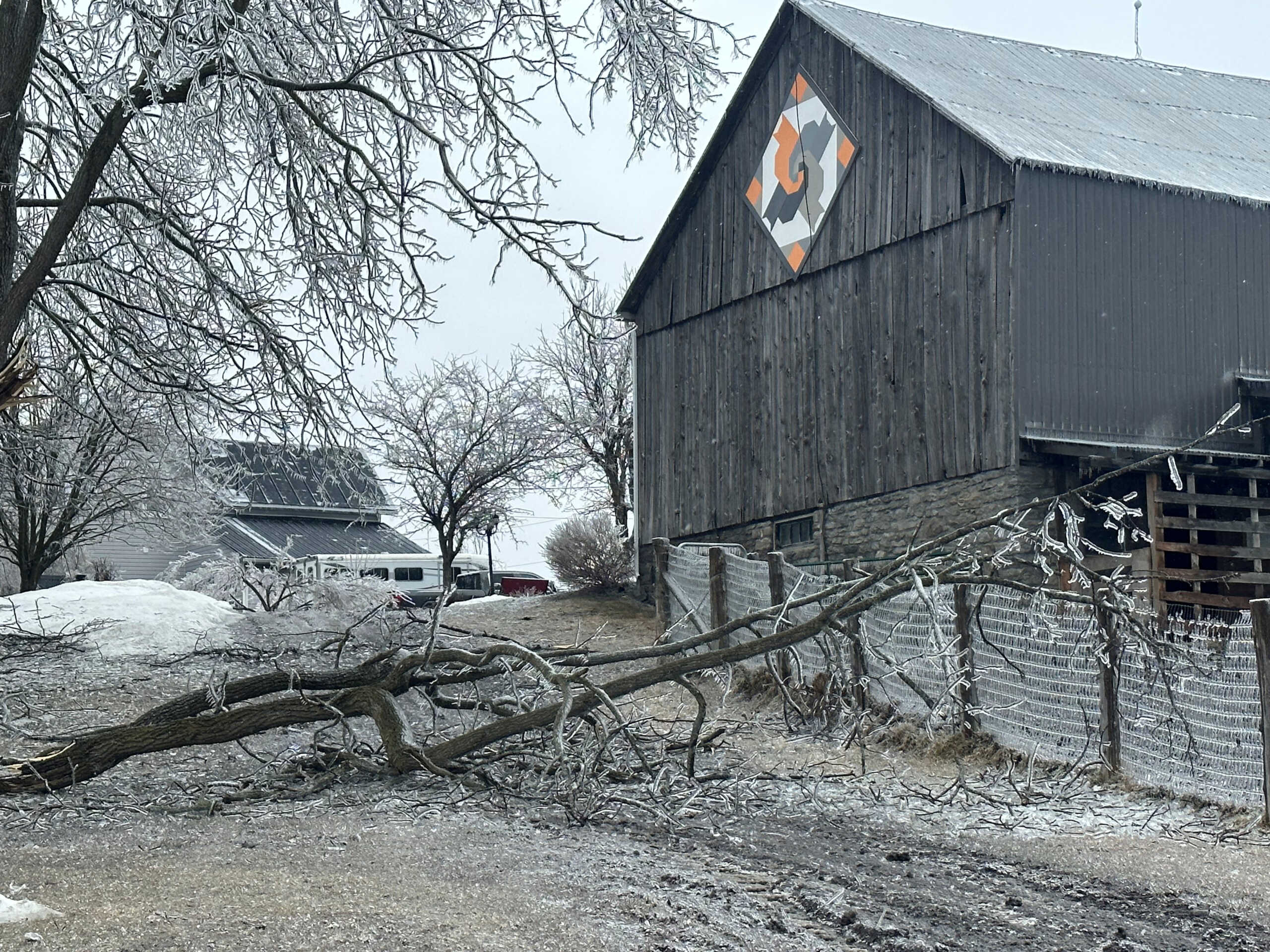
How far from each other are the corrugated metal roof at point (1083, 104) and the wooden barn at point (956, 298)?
0.07m

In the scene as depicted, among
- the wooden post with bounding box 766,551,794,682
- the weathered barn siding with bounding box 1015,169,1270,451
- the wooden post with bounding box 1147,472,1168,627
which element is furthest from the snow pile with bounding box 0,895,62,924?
the wooden post with bounding box 1147,472,1168,627

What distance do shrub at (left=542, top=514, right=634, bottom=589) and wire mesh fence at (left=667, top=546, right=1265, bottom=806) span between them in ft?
48.0

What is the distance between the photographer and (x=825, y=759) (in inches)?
416

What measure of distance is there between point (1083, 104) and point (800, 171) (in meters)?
4.24

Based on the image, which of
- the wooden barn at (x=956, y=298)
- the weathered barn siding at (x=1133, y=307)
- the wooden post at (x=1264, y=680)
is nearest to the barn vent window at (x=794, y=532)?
the wooden barn at (x=956, y=298)

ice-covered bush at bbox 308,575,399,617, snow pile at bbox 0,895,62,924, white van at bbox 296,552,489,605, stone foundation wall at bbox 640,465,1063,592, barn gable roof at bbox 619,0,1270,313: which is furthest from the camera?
white van at bbox 296,552,489,605

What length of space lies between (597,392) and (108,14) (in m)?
27.8

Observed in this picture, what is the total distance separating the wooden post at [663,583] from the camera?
17.0 metres

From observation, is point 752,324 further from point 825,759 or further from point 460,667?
point 460,667

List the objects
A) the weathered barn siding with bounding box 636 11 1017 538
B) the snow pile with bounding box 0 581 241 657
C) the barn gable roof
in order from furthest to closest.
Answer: the barn gable roof
the weathered barn siding with bounding box 636 11 1017 538
the snow pile with bounding box 0 581 241 657

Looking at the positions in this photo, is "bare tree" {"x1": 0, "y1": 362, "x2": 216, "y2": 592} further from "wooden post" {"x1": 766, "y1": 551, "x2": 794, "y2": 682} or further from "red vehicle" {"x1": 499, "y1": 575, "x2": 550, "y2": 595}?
"red vehicle" {"x1": 499, "y1": 575, "x2": 550, "y2": 595}

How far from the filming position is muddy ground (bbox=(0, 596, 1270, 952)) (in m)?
5.09

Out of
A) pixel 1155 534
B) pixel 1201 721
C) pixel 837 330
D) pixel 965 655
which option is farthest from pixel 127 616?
pixel 1155 534

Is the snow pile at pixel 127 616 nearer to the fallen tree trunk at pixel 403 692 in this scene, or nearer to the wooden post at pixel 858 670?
the fallen tree trunk at pixel 403 692
